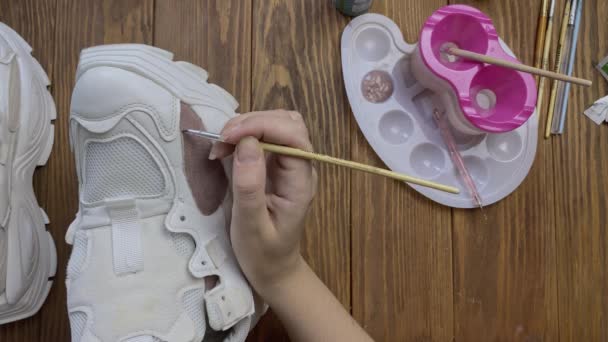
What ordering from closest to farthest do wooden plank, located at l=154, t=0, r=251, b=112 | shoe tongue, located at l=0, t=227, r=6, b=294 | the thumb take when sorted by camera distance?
the thumb < shoe tongue, located at l=0, t=227, r=6, b=294 < wooden plank, located at l=154, t=0, r=251, b=112

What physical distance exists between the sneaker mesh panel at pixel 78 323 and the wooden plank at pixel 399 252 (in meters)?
0.41

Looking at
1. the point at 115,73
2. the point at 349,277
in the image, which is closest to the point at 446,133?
the point at 349,277

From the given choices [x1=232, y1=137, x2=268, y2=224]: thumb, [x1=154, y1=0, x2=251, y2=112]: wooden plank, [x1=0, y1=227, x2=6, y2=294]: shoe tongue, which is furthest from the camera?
[x1=154, y1=0, x2=251, y2=112]: wooden plank

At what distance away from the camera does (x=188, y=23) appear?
73cm

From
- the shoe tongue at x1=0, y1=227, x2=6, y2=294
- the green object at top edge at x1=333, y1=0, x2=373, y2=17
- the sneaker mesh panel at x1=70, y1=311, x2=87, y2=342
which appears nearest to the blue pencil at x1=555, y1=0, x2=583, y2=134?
the green object at top edge at x1=333, y1=0, x2=373, y2=17

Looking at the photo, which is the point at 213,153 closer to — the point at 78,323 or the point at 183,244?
the point at 183,244

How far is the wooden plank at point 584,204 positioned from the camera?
0.80m

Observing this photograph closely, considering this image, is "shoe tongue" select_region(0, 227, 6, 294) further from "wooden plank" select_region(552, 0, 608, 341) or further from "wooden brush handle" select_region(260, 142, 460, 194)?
"wooden plank" select_region(552, 0, 608, 341)

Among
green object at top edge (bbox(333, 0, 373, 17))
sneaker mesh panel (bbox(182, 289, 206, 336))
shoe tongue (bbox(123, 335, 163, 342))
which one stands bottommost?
shoe tongue (bbox(123, 335, 163, 342))

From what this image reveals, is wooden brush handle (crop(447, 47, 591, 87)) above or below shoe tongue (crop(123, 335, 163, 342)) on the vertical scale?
above

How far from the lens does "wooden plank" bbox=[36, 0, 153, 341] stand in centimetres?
71

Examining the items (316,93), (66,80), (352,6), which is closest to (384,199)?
(316,93)

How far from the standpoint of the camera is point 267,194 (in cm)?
56

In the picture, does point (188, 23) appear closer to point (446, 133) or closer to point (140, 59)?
point (140, 59)
